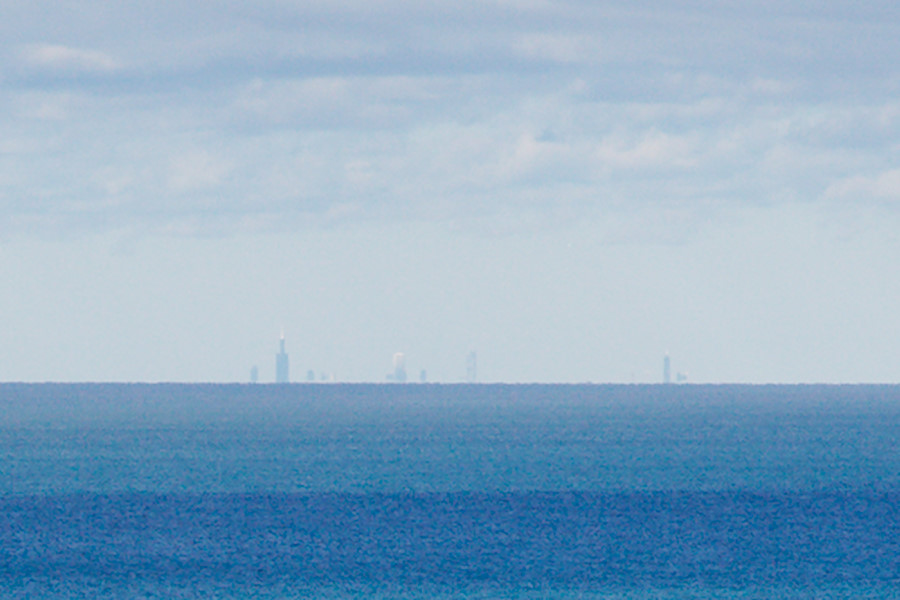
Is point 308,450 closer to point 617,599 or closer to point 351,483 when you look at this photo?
point 351,483

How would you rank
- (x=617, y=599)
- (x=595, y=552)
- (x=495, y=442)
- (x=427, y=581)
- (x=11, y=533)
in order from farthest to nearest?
(x=495, y=442) → (x=11, y=533) → (x=595, y=552) → (x=427, y=581) → (x=617, y=599)

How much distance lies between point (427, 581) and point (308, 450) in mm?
69246

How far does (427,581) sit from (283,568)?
3.85m

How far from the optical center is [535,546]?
41.2 metres

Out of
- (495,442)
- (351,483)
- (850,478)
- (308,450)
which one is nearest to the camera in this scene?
(351,483)

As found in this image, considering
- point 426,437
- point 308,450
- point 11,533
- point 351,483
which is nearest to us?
point 11,533

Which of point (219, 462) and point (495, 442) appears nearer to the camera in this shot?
point (219, 462)

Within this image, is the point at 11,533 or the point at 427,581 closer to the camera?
the point at 427,581

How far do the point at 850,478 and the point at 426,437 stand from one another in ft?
197

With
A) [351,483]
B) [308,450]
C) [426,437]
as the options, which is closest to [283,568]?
[351,483]

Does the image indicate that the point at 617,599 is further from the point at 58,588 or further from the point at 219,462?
the point at 219,462

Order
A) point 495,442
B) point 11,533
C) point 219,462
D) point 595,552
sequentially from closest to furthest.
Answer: point 595,552
point 11,533
point 219,462
point 495,442

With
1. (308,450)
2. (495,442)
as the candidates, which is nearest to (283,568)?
(308,450)

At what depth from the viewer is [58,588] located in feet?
108
